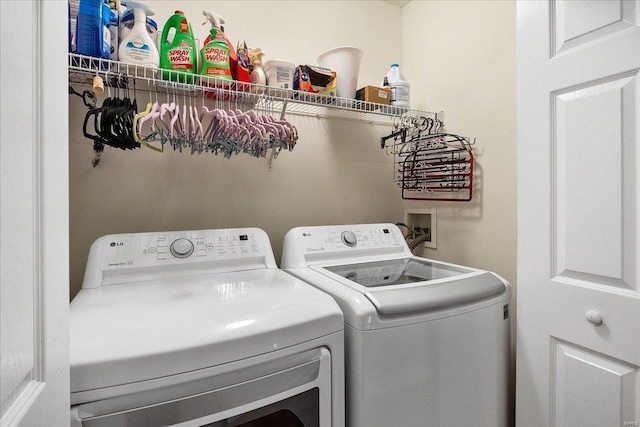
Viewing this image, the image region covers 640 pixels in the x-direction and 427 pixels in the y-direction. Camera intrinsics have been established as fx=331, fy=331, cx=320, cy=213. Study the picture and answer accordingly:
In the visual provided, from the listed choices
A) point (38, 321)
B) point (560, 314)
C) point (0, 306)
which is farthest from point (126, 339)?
point (560, 314)

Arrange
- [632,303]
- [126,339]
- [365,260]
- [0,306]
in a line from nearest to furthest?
[0,306] < [126,339] < [632,303] < [365,260]

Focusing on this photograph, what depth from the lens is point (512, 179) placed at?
5.11 feet

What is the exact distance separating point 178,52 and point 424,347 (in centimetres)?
142

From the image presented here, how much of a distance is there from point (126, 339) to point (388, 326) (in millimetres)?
706

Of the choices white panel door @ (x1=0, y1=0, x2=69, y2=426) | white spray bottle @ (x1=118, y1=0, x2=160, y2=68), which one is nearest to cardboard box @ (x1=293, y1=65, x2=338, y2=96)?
white spray bottle @ (x1=118, y1=0, x2=160, y2=68)

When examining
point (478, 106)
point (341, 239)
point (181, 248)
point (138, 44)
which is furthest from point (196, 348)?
point (478, 106)

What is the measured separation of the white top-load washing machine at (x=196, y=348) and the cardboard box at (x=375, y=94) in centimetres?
105

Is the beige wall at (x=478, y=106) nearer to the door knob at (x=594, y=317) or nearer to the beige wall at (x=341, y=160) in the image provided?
the beige wall at (x=341, y=160)

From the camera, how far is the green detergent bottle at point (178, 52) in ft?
4.28

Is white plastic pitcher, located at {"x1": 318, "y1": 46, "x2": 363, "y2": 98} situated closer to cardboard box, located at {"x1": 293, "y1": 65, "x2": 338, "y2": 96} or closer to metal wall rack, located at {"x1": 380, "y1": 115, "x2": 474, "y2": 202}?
cardboard box, located at {"x1": 293, "y1": 65, "x2": 338, "y2": 96}

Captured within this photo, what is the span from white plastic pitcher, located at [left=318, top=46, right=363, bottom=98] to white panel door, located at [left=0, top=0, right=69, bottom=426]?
4.40ft

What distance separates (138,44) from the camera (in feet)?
4.04

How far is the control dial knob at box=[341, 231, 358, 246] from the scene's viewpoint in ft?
5.48

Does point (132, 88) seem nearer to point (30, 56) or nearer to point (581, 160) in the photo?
point (30, 56)
